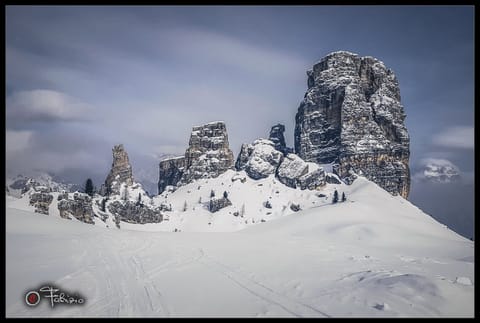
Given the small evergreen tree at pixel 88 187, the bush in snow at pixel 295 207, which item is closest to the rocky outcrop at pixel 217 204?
the bush in snow at pixel 295 207

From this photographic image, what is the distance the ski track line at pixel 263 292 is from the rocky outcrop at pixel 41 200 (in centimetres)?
11063

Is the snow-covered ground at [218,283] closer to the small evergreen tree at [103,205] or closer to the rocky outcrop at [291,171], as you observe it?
the small evergreen tree at [103,205]

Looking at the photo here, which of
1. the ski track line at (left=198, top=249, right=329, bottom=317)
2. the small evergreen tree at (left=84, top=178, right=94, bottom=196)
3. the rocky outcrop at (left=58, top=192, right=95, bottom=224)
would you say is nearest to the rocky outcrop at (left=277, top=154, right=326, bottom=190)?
the small evergreen tree at (left=84, top=178, right=94, bottom=196)

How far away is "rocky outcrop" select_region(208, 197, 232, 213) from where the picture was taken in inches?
6491

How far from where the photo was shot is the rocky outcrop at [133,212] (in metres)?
143

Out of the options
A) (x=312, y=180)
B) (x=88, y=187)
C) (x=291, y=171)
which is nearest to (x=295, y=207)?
(x=312, y=180)

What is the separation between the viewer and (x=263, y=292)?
533 inches

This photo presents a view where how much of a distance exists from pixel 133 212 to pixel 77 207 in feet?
113

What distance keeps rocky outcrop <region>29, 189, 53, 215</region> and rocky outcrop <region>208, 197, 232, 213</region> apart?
76497mm

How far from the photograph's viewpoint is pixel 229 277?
1645 centimetres

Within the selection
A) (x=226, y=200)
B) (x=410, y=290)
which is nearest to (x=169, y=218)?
(x=226, y=200)

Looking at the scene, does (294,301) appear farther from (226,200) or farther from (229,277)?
(226,200)

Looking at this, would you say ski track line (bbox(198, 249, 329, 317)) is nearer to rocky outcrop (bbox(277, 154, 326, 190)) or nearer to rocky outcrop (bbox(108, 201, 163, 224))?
rocky outcrop (bbox(108, 201, 163, 224))

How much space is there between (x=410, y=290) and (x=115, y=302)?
12.1 meters
